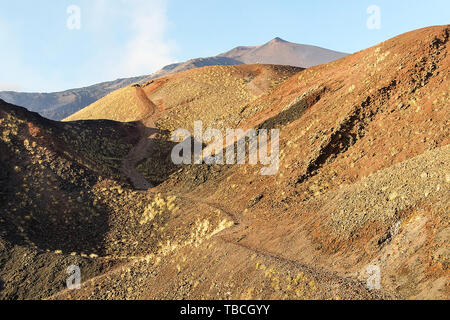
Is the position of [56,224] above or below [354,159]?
below

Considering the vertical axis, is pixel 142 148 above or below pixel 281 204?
above

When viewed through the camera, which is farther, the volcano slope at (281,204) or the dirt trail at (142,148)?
the dirt trail at (142,148)

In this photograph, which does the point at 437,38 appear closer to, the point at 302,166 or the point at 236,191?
the point at 302,166

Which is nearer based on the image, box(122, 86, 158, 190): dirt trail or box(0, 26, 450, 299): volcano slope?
box(0, 26, 450, 299): volcano slope

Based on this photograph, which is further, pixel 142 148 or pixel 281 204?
pixel 142 148

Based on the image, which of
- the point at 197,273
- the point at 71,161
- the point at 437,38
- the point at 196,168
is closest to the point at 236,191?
the point at 196,168
